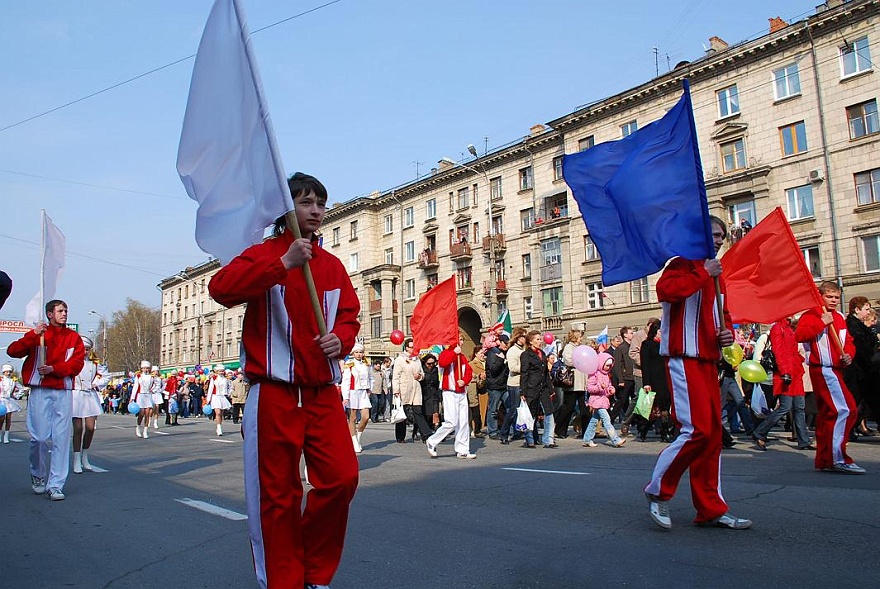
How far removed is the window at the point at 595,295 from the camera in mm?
41391

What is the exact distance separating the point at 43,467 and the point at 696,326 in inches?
291

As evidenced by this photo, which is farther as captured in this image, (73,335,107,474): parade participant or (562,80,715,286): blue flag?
(73,335,107,474): parade participant

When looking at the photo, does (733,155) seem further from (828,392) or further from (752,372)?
(828,392)

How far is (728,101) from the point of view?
35656 millimetres

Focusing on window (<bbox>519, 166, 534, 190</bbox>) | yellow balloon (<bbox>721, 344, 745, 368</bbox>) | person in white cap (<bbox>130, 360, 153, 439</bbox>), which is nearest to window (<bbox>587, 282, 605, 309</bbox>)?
window (<bbox>519, 166, 534, 190</bbox>)

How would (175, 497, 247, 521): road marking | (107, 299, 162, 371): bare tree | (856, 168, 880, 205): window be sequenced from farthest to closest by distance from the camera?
(107, 299, 162, 371): bare tree, (856, 168, 880, 205): window, (175, 497, 247, 521): road marking

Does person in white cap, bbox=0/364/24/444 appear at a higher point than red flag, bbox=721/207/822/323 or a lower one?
lower

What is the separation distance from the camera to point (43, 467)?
8.20m

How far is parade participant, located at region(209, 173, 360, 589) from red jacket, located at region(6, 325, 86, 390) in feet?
18.4

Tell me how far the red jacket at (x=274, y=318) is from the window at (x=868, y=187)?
111 ft

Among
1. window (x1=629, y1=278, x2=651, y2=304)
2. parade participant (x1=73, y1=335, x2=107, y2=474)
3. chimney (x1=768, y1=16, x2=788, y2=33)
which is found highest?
chimney (x1=768, y1=16, x2=788, y2=33)

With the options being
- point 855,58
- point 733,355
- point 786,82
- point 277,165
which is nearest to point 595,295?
point 786,82

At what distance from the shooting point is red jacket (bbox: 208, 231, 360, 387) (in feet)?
10.6

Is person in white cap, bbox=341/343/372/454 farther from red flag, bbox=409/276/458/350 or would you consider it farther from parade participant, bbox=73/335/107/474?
parade participant, bbox=73/335/107/474
